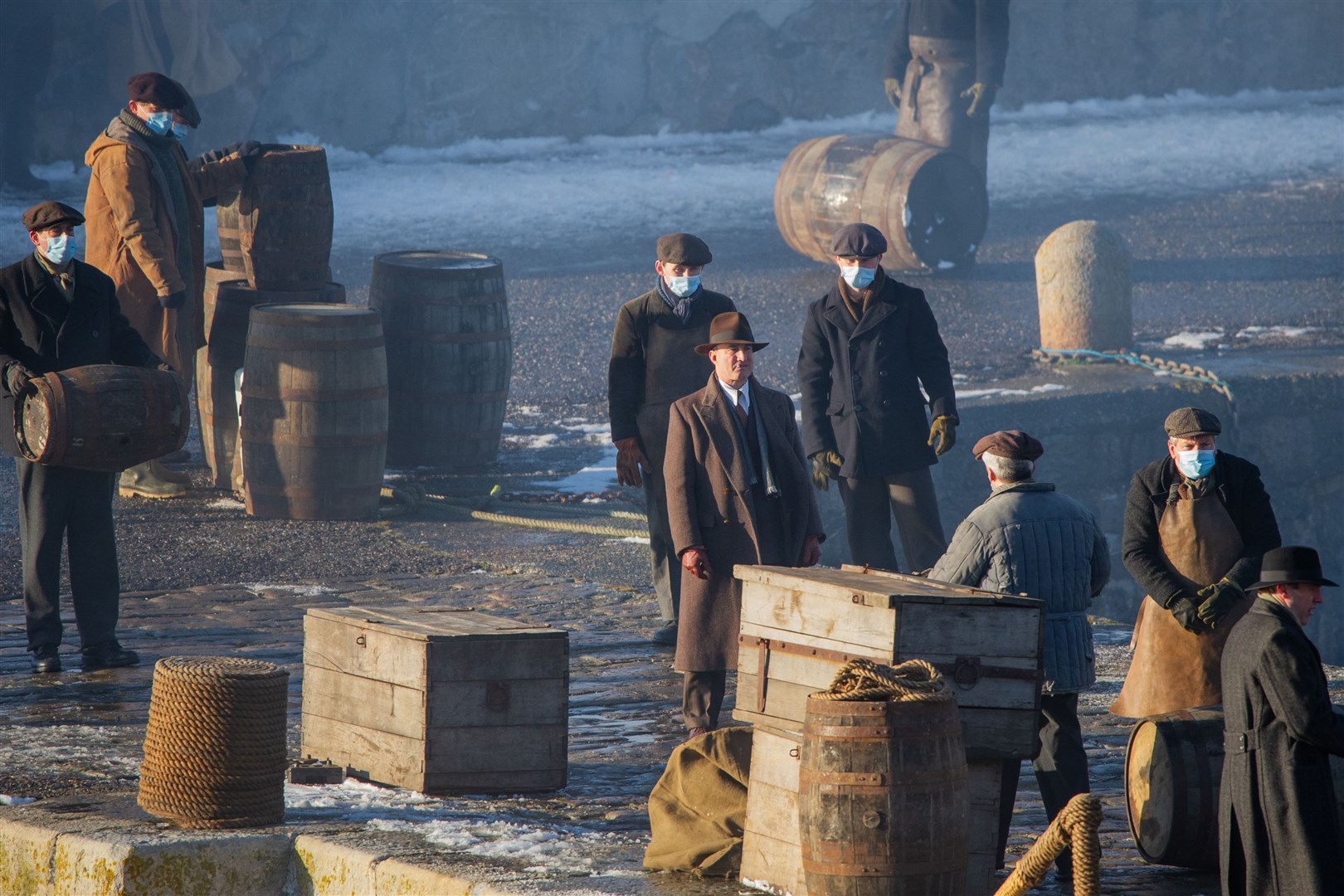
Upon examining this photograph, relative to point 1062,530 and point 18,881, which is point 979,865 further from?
point 18,881

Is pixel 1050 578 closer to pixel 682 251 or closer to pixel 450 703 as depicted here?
pixel 450 703

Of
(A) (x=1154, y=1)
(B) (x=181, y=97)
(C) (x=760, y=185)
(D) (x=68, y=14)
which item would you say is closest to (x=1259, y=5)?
(A) (x=1154, y=1)

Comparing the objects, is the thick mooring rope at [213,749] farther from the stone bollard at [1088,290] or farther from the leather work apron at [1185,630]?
the stone bollard at [1088,290]

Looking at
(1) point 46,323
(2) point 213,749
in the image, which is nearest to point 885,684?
(2) point 213,749

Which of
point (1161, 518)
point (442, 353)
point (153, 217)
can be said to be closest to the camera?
point (1161, 518)

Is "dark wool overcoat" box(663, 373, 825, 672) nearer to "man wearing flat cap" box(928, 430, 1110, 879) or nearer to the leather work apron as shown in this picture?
"man wearing flat cap" box(928, 430, 1110, 879)

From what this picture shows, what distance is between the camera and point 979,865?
15.0ft

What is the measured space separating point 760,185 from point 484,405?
8977mm

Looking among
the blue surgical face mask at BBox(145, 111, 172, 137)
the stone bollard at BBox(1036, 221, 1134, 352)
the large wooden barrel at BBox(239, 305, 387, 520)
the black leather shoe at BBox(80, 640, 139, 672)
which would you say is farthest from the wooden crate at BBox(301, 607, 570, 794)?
the stone bollard at BBox(1036, 221, 1134, 352)

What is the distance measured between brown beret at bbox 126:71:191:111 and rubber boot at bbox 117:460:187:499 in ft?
6.40

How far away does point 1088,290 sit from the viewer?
503 inches

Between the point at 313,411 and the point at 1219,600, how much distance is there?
4882 millimetres

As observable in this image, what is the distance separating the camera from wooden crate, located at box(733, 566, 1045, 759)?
15.0 ft

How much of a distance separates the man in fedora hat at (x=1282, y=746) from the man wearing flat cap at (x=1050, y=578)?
66cm
